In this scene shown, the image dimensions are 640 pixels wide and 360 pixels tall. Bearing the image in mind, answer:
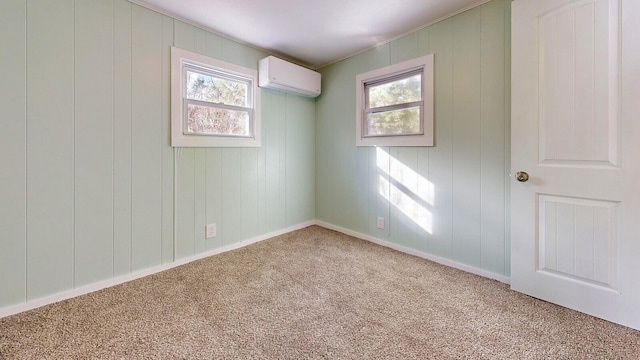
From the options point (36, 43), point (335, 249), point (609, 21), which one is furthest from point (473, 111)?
point (36, 43)

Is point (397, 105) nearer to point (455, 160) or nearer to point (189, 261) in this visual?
point (455, 160)

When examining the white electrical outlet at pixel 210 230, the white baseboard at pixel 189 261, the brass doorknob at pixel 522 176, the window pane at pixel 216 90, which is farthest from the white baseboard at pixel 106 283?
the brass doorknob at pixel 522 176

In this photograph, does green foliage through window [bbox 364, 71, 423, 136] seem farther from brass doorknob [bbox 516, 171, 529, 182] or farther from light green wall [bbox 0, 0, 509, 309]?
brass doorknob [bbox 516, 171, 529, 182]

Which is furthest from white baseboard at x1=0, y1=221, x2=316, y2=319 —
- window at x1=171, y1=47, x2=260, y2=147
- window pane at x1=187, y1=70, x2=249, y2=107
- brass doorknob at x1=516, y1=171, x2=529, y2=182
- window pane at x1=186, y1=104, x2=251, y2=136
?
brass doorknob at x1=516, y1=171, x2=529, y2=182

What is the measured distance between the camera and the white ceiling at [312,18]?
2.13 meters

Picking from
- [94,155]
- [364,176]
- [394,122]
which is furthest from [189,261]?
[394,122]

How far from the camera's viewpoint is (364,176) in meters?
3.10

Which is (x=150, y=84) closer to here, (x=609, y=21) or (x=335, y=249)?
(x=335, y=249)

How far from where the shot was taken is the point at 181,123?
237 centimetres

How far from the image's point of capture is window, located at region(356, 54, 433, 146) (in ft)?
8.15

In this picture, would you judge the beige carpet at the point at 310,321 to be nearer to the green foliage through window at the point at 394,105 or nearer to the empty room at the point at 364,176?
the empty room at the point at 364,176

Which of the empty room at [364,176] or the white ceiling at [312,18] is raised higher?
the white ceiling at [312,18]

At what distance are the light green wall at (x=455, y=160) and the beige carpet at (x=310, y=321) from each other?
359 millimetres

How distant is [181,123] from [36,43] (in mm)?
968
